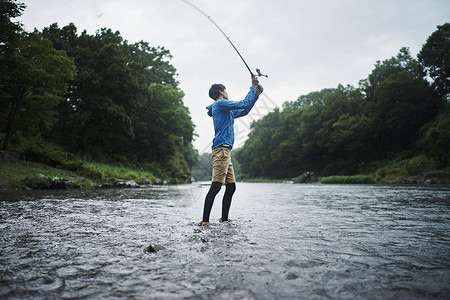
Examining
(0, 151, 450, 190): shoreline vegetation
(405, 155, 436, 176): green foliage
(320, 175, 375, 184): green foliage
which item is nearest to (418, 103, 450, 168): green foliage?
(405, 155, 436, 176): green foliage

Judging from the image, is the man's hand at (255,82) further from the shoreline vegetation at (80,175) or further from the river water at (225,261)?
the shoreline vegetation at (80,175)

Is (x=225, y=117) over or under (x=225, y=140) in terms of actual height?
over

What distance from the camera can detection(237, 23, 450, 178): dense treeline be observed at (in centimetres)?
3278

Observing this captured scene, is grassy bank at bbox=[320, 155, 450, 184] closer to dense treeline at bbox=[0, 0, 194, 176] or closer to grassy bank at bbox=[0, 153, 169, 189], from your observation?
dense treeline at bbox=[0, 0, 194, 176]

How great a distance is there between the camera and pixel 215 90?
14.7 feet

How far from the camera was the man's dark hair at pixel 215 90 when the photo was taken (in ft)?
14.6

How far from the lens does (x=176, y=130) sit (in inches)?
1356

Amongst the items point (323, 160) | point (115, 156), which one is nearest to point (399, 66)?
point (323, 160)

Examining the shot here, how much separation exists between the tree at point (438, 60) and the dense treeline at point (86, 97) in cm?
3179

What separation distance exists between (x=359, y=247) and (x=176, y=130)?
33.0m

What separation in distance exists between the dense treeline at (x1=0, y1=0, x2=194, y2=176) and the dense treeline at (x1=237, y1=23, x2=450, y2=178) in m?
25.1

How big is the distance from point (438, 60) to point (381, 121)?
954 cm

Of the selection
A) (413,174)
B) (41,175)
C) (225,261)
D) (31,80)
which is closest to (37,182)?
(41,175)

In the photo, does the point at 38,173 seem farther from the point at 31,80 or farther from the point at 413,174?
the point at 413,174
